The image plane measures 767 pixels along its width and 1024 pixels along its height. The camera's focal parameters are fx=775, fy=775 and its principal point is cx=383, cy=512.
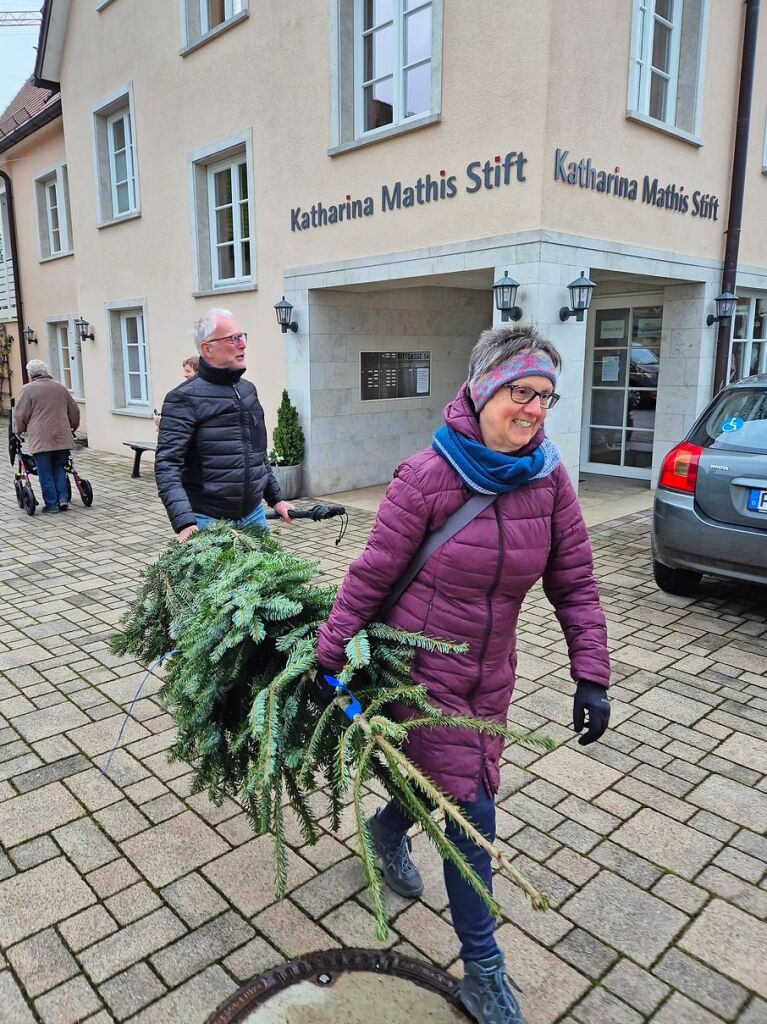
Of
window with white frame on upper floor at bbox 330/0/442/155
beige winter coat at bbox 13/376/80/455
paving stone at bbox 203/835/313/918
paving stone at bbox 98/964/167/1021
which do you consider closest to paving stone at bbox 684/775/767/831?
paving stone at bbox 203/835/313/918

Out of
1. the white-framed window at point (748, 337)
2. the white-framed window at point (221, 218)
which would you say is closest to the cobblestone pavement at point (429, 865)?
the white-framed window at point (748, 337)

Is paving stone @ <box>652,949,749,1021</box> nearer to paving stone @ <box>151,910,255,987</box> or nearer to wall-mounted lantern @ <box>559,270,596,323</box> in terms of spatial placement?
paving stone @ <box>151,910,255,987</box>

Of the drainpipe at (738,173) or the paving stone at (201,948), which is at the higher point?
the drainpipe at (738,173)

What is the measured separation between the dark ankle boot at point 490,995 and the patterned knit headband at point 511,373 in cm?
155

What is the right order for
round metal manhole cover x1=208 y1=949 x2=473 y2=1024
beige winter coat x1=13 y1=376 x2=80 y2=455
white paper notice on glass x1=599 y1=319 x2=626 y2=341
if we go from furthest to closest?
white paper notice on glass x1=599 y1=319 x2=626 y2=341
beige winter coat x1=13 y1=376 x2=80 y2=455
round metal manhole cover x1=208 y1=949 x2=473 y2=1024

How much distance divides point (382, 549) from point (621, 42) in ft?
24.1

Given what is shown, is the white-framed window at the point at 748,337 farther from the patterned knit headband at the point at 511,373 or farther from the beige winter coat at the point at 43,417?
the patterned knit headband at the point at 511,373

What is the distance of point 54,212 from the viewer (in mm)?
17125

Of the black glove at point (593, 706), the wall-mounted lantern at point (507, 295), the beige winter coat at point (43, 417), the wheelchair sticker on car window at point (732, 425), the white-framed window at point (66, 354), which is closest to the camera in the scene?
the black glove at point (593, 706)

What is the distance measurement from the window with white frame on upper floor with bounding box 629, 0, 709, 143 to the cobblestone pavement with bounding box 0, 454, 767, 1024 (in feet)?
21.5

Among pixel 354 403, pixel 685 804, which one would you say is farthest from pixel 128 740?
pixel 354 403

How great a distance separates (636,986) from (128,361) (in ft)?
44.6

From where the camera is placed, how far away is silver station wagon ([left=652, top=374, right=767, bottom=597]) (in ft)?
16.2

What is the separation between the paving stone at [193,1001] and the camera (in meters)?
2.21
